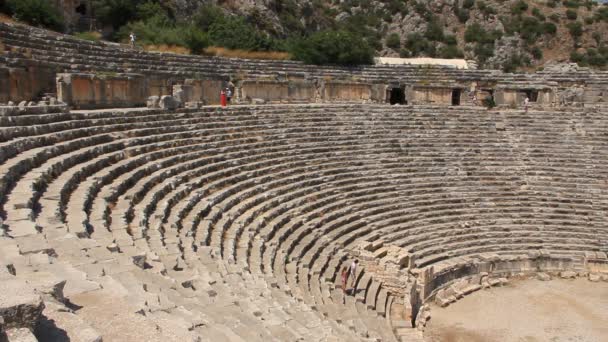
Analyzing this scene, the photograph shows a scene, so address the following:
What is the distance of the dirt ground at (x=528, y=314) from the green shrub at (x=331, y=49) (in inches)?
489

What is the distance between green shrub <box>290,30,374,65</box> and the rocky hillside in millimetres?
11360

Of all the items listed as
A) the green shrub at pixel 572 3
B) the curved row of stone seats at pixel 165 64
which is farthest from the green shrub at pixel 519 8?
the curved row of stone seats at pixel 165 64

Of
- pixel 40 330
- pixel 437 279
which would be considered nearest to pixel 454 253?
pixel 437 279

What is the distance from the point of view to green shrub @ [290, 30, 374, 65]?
71.9 ft

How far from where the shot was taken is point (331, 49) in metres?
22.0

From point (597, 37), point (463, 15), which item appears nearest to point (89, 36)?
point (463, 15)

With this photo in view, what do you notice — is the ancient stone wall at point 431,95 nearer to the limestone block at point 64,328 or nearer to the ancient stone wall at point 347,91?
the ancient stone wall at point 347,91

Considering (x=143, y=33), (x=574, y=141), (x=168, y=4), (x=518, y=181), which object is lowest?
(x=518, y=181)

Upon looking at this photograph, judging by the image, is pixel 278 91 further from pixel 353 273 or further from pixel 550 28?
pixel 550 28

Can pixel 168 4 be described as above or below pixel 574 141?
above

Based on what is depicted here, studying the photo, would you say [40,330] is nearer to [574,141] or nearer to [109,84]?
[109,84]

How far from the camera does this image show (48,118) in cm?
988

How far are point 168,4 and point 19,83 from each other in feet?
62.5

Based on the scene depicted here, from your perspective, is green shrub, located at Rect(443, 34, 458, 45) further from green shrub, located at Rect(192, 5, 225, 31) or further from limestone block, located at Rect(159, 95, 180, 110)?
limestone block, located at Rect(159, 95, 180, 110)
